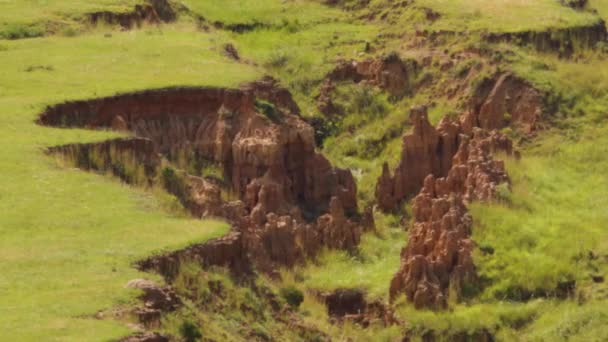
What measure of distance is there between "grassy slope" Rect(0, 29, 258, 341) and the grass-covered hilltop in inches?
1.9

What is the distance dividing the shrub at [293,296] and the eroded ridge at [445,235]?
6.26 feet

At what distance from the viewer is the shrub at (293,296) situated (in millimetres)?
27214

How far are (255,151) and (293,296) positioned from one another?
15.7 feet

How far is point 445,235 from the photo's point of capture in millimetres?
29844

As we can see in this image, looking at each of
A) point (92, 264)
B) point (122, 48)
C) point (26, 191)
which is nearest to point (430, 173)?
point (122, 48)

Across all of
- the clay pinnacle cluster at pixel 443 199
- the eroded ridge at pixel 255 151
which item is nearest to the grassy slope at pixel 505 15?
the clay pinnacle cluster at pixel 443 199

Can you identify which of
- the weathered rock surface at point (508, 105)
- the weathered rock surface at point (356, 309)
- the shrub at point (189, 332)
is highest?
the shrub at point (189, 332)

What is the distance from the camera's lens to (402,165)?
35.2m

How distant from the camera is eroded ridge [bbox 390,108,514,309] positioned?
2927cm

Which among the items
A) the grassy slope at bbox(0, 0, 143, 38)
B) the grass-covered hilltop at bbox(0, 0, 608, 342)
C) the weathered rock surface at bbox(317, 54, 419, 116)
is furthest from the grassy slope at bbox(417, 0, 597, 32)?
the grassy slope at bbox(0, 0, 143, 38)

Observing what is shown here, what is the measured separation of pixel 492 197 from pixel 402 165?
11.3 feet

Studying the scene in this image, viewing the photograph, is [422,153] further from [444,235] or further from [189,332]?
[189,332]

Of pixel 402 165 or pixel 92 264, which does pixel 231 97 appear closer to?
pixel 402 165

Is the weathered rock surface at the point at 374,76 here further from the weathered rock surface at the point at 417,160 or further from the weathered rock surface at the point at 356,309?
the weathered rock surface at the point at 356,309
